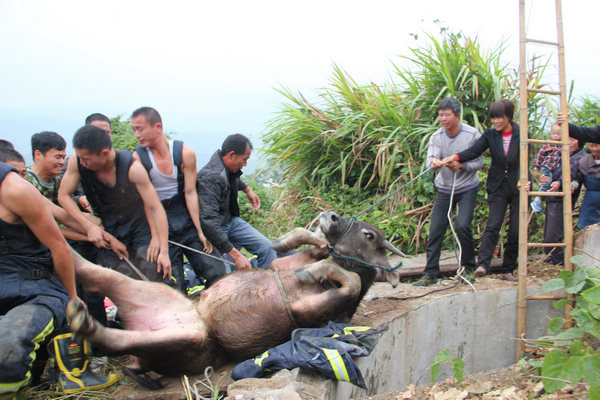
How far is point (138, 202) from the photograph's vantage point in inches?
152

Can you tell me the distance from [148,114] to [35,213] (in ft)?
4.86

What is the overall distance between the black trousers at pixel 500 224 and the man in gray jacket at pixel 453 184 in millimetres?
171

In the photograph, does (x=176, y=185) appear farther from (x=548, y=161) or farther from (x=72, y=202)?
(x=548, y=161)

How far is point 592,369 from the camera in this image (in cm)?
242

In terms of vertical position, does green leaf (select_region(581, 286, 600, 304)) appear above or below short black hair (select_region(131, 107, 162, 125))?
below

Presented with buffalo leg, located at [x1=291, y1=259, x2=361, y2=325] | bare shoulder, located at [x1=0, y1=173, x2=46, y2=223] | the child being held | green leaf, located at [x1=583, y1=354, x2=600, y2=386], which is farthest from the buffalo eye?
the child being held

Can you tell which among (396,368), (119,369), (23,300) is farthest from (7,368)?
(396,368)

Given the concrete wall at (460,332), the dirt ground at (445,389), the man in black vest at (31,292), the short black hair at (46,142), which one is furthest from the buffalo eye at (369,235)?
the short black hair at (46,142)

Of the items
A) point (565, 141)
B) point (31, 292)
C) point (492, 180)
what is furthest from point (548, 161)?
point (31, 292)

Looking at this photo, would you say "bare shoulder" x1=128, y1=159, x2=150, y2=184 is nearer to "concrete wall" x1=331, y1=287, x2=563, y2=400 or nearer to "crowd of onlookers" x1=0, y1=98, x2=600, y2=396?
"crowd of onlookers" x1=0, y1=98, x2=600, y2=396

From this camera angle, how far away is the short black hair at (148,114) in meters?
3.93

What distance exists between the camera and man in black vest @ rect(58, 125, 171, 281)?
3.47 meters

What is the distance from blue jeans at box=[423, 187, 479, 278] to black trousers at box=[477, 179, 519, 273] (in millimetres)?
167

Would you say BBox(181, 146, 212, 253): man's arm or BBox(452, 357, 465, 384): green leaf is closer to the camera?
BBox(452, 357, 465, 384): green leaf
